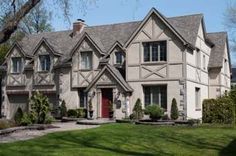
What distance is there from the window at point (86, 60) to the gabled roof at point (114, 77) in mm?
2522

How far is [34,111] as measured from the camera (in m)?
26.4

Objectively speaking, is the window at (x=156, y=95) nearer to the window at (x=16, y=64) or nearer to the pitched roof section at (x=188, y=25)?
the pitched roof section at (x=188, y=25)

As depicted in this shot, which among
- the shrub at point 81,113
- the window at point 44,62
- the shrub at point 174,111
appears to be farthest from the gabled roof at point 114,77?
the window at point 44,62

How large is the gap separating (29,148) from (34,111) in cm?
1131

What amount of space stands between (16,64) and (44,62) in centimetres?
337

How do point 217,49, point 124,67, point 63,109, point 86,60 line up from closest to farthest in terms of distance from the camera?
point 124,67 < point 63,109 < point 86,60 < point 217,49

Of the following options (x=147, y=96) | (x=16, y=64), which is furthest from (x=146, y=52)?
(x=16, y=64)

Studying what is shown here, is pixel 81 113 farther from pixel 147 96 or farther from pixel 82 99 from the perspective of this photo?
pixel 147 96

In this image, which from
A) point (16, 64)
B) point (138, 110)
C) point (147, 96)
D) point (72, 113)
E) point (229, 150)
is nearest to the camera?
point (229, 150)

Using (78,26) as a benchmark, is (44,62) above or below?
below

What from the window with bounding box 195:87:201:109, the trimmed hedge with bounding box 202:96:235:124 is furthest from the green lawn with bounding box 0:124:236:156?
the window with bounding box 195:87:201:109

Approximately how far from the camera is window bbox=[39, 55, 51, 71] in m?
38.8

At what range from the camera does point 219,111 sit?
1299 inches

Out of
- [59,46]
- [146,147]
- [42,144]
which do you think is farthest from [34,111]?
[59,46]
